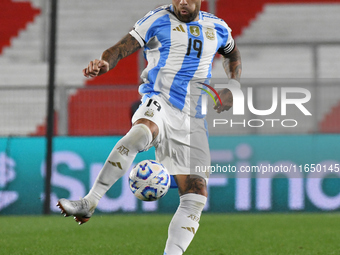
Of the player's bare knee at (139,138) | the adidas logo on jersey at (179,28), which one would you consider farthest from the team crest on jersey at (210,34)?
the player's bare knee at (139,138)

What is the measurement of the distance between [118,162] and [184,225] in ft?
2.46

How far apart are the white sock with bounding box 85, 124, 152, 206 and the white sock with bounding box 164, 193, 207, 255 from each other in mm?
603

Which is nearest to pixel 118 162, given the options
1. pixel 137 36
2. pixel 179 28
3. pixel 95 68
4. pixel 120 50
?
pixel 95 68

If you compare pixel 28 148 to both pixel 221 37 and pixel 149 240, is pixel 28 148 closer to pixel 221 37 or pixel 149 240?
pixel 149 240

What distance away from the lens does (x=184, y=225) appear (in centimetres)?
402

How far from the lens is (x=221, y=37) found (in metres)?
4.50

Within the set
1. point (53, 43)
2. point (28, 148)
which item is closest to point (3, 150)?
point (28, 148)

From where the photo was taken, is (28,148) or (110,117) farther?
(110,117)

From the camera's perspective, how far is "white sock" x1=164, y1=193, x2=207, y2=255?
3967 mm

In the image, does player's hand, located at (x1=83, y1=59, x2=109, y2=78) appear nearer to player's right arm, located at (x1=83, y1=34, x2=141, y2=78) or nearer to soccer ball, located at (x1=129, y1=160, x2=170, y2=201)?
player's right arm, located at (x1=83, y1=34, x2=141, y2=78)

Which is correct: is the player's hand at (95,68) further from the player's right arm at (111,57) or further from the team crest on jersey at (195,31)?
the team crest on jersey at (195,31)

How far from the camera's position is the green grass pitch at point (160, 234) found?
5.21 metres

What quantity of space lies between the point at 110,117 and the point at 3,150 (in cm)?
159

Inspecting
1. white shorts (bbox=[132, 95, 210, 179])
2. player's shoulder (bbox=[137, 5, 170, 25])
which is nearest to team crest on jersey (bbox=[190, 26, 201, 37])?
player's shoulder (bbox=[137, 5, 170, 25])
